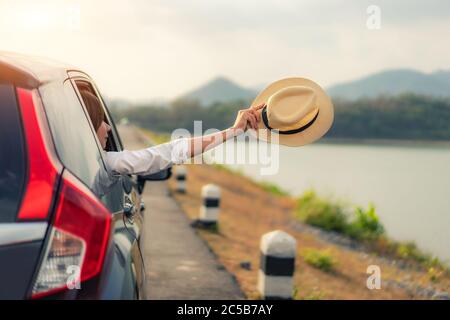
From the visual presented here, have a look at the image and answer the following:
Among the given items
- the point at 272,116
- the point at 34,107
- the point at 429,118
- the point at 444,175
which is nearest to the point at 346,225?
the point at 444,175

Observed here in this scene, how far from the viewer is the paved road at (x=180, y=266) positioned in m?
6.53

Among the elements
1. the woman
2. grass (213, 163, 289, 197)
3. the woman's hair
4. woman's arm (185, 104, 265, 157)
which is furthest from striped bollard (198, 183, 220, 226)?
grass (213, 163, 289, 197)

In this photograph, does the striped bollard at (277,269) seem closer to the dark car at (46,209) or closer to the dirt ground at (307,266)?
the dirt ground at (307,266)

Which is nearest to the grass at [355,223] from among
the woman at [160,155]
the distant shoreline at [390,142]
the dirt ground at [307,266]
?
the dirt ground at [307,266]

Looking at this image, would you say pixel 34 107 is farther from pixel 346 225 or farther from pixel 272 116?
pixel 346 225

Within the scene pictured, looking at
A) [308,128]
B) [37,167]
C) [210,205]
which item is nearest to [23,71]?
[37,167]

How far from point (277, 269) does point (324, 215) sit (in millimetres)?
10246

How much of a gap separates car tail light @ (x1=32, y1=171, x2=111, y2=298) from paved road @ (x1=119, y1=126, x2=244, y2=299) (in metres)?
2.38

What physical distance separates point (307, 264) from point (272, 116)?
6630 millimetres

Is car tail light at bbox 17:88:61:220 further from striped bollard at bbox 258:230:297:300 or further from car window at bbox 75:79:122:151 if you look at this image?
striped bollard at bbox 258:230:297:300

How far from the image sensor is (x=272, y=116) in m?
3.20

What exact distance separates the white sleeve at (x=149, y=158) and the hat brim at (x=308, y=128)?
0.49 m

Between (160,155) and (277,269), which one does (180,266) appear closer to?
(277,269)
